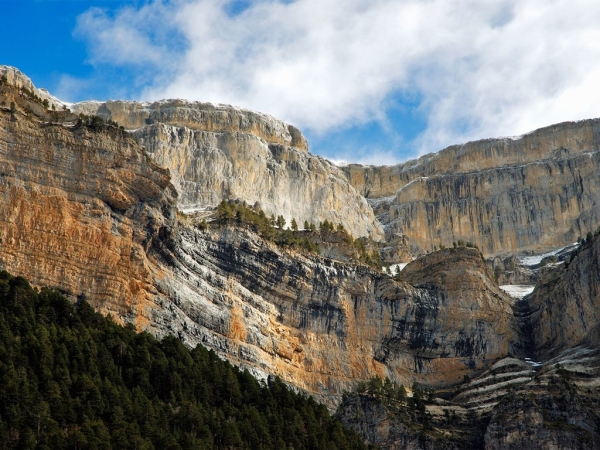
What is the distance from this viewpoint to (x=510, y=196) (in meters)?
172

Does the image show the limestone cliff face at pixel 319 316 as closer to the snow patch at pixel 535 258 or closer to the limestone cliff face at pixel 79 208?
the limestone cliff face at pixel 79 208

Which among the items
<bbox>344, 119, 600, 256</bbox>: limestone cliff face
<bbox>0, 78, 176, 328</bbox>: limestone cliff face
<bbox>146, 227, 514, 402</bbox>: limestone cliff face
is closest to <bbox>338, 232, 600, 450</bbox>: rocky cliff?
<bbox>146, 227, 514, 402</bbox>: limestone cliff face

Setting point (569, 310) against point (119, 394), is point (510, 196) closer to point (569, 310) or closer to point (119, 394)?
point (569, 310)

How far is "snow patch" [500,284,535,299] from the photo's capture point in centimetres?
13762

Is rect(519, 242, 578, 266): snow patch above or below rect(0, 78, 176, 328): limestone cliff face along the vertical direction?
above

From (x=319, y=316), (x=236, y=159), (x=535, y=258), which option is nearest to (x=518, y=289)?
(x=535, y=258)

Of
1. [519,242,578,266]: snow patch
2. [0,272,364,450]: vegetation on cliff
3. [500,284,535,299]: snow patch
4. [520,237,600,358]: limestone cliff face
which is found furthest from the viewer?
[519,242,578,266]: snow patch

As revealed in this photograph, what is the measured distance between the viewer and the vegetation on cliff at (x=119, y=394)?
65.1m

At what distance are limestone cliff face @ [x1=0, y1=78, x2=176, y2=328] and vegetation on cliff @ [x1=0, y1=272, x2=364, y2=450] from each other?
4792 millimetres

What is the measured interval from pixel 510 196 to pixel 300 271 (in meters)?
66.2

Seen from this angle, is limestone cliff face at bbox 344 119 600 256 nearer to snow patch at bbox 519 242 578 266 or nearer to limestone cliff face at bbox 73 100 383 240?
snow patch at bbox 519 242 578 266

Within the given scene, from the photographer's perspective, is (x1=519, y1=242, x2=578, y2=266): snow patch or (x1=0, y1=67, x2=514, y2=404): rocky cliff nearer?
(x1=0, y1=67, x2=514, y2=404): rocky cliff

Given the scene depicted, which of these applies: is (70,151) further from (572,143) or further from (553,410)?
(572,143)

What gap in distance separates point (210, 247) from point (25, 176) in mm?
22097
